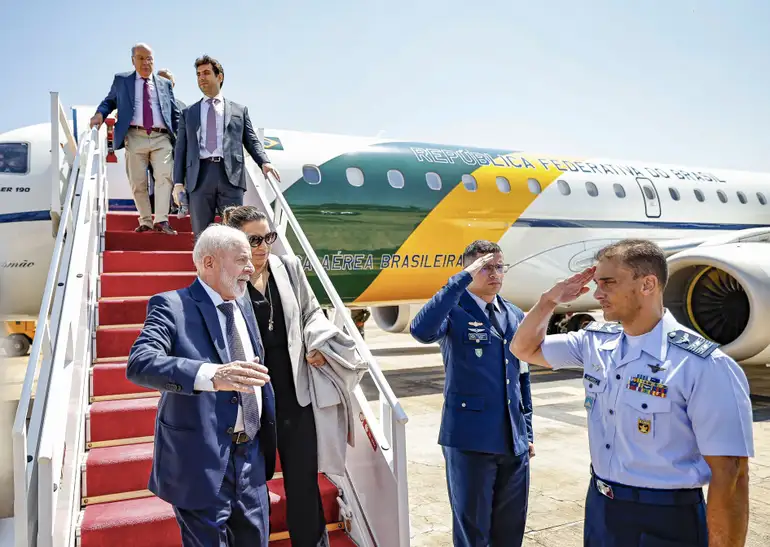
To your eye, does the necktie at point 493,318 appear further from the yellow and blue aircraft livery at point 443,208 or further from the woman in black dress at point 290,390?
the yellow and blue aircraft livery at point 443,208

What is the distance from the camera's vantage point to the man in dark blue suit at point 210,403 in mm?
2016

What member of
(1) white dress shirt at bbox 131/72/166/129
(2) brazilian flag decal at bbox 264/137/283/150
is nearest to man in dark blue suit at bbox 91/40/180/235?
(1) white dress shirt at bbox 131/72/166/129

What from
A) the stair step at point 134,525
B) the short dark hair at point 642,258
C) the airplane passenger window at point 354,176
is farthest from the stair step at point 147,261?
the short dark hair at point 642,258

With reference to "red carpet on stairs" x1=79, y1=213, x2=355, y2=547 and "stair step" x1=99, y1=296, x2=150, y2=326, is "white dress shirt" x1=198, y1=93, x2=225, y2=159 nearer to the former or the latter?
"red carpet on stairs" x1=79, y1=213, x2=355, y2=547

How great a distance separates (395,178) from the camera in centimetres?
845

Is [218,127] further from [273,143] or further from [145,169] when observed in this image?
[273,143]

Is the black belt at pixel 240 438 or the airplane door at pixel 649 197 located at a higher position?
the airplane door at pixel 649 197

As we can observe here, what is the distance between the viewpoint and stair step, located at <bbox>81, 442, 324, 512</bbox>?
323 cm

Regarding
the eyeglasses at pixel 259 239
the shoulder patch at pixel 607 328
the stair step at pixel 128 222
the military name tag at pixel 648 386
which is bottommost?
the military name tag at pixel 648 386

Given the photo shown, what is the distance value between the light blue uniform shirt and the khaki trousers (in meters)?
4.35

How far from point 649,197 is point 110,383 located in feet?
31.0

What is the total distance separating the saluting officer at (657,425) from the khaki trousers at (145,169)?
14.1 feet

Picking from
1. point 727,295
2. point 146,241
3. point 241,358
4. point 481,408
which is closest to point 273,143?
point 146,241

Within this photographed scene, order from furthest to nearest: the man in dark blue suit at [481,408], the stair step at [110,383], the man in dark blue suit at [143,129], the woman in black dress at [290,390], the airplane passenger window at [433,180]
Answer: the airplane passenger window at [433,180]
the man in dark blue suit at [143,129]
the stair step at [110,383]
the man in dark blue suit at [481,408]
the woman in black dress at [290,390]
